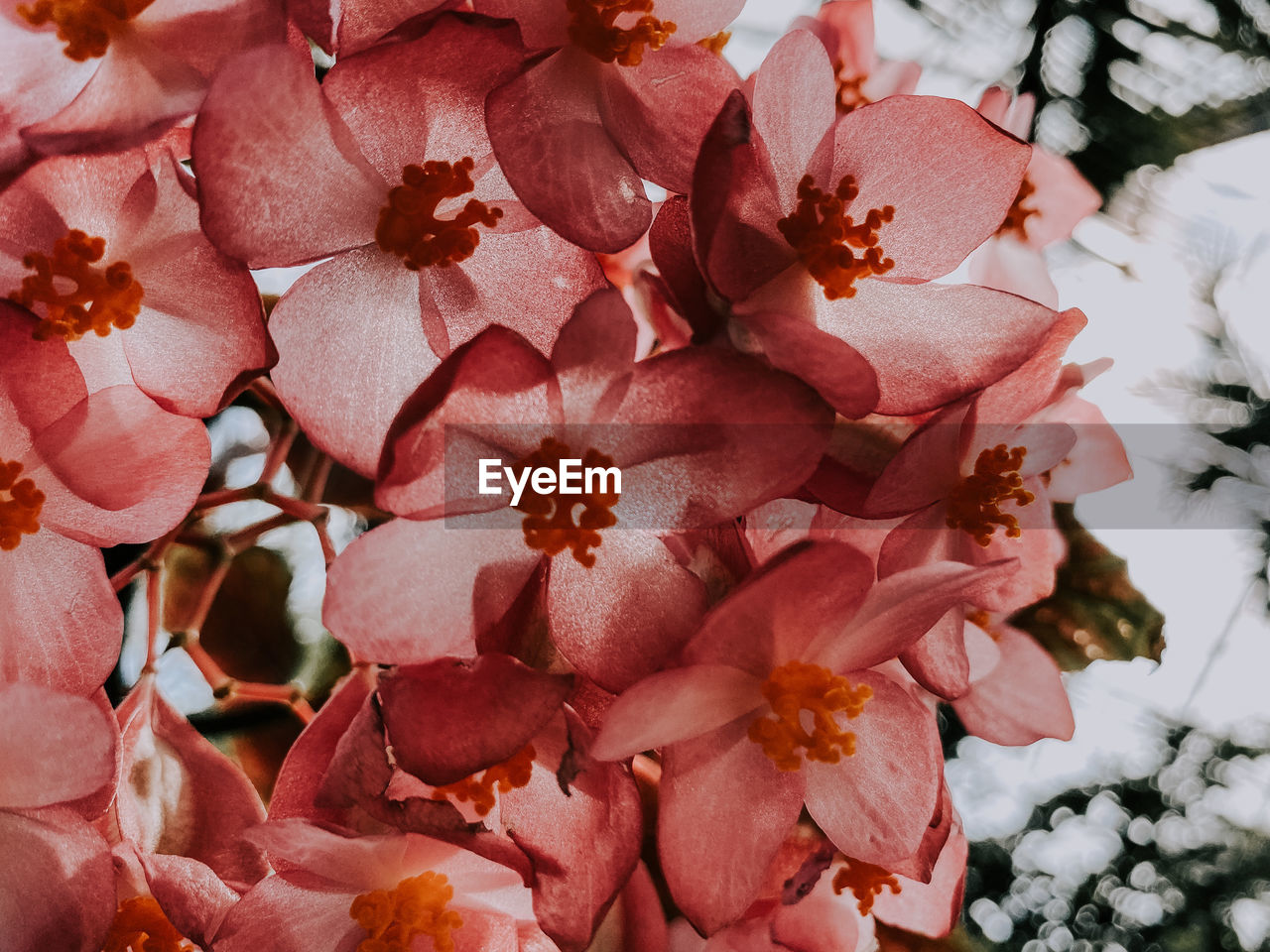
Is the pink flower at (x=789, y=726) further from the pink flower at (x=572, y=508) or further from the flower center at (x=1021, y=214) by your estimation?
the flower center at (x=1021, y=214)

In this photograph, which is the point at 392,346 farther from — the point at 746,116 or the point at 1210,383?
the point at 1210,383

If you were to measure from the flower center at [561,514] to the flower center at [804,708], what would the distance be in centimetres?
5

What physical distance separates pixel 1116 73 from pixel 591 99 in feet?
1.21

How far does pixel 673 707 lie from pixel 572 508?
0.05 meters

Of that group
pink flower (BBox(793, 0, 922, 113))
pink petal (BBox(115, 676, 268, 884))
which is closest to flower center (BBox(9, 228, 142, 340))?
pink petal (BBox(115, 676, 268, 884))

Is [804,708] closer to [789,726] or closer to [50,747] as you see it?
[789,726]

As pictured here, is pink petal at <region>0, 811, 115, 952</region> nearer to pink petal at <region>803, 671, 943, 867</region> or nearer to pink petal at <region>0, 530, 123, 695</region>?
pink petal at <region>0, 530, 123, 695</region>

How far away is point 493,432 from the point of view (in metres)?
0.20

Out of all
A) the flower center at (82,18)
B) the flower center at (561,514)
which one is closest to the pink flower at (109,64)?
the flower center at (82,18)

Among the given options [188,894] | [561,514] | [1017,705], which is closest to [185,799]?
[188,894]

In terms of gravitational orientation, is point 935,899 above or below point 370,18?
below

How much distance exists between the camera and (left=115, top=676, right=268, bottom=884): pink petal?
0.24m

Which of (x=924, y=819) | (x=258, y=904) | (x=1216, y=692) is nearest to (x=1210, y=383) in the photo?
(x=1216, y=692)

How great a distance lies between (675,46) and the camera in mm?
234
